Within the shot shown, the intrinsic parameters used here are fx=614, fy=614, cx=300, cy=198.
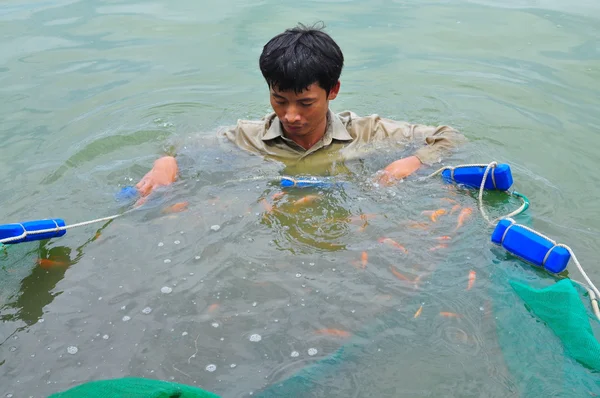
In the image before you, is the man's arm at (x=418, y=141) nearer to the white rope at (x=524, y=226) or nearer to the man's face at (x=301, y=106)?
the white rope at (x=524, y=226)

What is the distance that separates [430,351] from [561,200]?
2.02 m

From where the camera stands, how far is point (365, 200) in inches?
154

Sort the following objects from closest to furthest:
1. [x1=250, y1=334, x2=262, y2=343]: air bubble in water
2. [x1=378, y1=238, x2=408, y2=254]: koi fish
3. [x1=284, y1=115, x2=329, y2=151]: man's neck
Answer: [x1=250, y1=334, x2=262, y2=343]: air bubble in water → [x1=378, y1=238, x2=408, y2=254]: koi fish → [x1=284, y1=115, x2=329, y2=151]: man's neck

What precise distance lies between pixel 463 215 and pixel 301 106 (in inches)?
48.3

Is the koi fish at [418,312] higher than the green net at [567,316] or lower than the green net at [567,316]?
lower

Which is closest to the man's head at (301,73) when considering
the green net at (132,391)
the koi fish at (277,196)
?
the koi fish at (277,196)

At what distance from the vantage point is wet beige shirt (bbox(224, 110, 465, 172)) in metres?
4.39

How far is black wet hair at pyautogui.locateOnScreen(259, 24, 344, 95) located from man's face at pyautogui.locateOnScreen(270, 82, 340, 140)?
42 mm

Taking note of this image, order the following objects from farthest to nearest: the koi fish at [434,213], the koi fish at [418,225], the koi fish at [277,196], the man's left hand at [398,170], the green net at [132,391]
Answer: the man's left hand at [398,170], the koi fish at [277,196], the koi fish at [434,213], the koi fish at [418,225], the green net at [132,391]

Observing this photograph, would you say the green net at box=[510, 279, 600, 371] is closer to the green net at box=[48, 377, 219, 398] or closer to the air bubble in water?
the air bubble in water

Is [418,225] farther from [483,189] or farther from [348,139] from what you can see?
[348,139]

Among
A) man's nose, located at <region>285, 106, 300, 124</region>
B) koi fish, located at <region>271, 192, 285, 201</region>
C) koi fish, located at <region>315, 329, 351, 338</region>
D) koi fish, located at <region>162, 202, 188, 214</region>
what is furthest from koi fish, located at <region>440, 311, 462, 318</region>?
koi fish, located at <region>162, 202, 188, 214</region>

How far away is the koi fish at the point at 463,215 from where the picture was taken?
3.60 m

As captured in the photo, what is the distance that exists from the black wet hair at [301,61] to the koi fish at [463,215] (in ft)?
3.88
